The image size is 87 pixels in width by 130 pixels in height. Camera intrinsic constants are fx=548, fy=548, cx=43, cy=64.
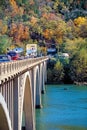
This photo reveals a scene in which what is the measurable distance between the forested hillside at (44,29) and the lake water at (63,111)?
29580 mm

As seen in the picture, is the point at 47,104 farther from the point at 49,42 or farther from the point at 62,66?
the point at 49,42

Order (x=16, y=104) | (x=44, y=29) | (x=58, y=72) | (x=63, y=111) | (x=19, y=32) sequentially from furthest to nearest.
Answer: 1. (x=44, y=29)
2. (x=19, y=32)
3. (x=58, y=72)
4. (x=63, y=111)
5. (x=16, y=104)

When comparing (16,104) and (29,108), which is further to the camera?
(29,108)

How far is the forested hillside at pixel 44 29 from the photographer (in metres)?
133

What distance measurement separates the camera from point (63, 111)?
69938mm

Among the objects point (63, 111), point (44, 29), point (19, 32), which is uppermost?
point (44, 29)

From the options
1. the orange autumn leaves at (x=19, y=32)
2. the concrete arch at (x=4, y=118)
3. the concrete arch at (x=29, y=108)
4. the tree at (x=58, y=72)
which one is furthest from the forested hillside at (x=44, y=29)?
the concrete arch at (x=4, y=118)

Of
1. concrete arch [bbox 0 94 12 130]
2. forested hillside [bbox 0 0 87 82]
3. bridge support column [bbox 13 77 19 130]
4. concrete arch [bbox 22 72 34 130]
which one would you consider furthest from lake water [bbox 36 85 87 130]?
forested hillside [bbox 0 0 87 82]

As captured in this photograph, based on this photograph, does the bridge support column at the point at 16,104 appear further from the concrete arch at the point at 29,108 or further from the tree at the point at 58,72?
the tree at the point at 58,72

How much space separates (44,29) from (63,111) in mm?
97030

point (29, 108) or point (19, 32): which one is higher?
point (19, 32)

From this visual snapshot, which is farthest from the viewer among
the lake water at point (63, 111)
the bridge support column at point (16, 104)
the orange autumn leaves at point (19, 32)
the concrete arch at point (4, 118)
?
the orange autumn leaves at point (19, 32)

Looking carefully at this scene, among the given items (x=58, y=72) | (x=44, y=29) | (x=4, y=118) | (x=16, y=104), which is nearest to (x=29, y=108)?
(x=16, y=104)

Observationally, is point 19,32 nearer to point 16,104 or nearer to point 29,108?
point 29,108
